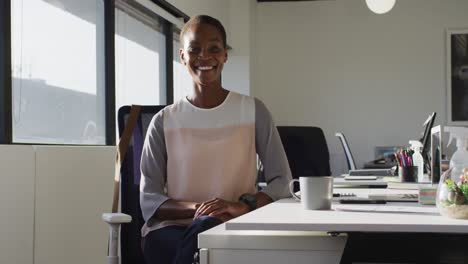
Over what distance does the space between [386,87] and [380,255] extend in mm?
6996

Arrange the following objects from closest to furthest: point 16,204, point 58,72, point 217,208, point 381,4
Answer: point 217,208
point 16,204
point 58,72
point 381,4

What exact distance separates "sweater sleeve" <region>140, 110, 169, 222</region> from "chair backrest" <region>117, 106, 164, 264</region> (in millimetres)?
193

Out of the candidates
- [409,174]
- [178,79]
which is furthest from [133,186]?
[178,79]

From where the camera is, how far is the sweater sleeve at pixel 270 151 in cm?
223

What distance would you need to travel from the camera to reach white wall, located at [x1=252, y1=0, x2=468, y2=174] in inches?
316

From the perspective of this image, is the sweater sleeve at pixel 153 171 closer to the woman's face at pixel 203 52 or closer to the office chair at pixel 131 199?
the office chair at pixel 131 199

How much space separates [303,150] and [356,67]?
470cm

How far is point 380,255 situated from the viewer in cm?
132

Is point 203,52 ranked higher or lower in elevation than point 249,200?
higher

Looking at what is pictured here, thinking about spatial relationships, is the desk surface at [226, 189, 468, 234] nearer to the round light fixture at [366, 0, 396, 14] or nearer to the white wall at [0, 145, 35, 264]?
the white wall at [0, 145, 35, 264]

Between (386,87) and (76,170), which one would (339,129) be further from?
(76,170)

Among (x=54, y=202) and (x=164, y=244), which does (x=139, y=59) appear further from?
(x=164, y=244)

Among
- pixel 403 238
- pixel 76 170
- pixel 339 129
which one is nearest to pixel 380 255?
pixel 403 238

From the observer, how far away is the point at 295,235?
1.34m
